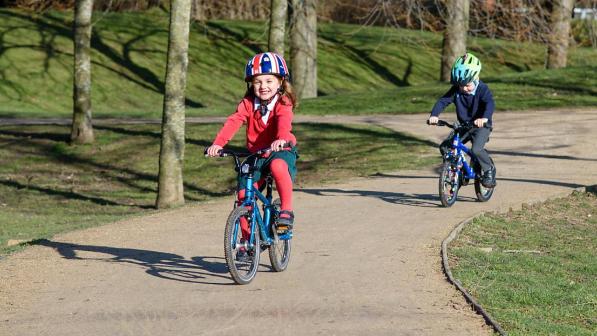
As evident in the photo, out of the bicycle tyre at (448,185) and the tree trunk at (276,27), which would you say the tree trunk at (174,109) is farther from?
the tree trunk at (276,27)

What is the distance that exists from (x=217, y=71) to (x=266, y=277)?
3177cm

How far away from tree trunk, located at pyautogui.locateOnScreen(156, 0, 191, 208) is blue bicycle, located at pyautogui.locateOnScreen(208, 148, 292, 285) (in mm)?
8559

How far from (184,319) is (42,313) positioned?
1091 mm

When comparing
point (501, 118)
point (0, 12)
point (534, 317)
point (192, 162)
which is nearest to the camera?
point (534, 317)

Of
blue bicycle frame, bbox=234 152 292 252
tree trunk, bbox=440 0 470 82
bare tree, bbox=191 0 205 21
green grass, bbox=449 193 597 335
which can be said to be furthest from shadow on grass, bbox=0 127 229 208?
tree trunk, bbox=440 0 470 82

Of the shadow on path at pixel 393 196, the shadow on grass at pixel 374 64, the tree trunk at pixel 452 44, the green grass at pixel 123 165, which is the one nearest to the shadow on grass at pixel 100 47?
the tree trunk at pixel 452 44

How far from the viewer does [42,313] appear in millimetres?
7918

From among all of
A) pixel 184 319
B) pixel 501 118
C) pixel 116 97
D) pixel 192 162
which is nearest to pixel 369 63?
pixel 116 97

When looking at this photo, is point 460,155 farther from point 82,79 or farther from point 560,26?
point 560,26

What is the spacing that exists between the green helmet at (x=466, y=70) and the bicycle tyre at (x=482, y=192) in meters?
1.41

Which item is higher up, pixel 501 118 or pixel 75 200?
pixel 501 118

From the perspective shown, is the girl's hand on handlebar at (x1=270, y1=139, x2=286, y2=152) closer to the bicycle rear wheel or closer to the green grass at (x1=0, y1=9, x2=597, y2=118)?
the bicycle rear wheel

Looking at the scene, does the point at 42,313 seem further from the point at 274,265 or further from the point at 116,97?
the point at 116,97

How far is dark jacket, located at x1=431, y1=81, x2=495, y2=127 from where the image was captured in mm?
13250
